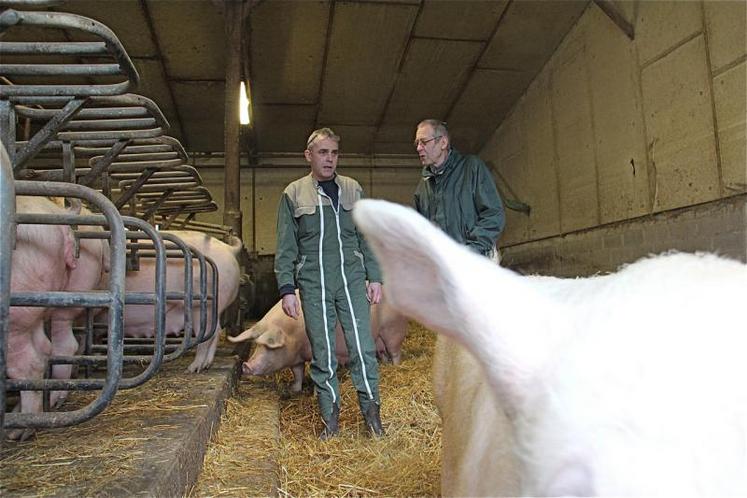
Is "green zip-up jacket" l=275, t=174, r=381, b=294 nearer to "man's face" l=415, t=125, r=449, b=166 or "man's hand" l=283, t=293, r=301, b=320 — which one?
"man's hand" l=283, t=293, r=301, b=320

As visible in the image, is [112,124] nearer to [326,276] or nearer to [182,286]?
[326,276]

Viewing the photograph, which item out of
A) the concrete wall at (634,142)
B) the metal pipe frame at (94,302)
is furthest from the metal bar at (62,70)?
the concrete wall at (634,142)

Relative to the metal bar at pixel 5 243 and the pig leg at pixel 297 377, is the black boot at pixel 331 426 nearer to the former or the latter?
the pig leg at pixel 297 377

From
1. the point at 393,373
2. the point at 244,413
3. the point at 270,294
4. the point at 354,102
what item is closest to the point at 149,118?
the point at 244,413

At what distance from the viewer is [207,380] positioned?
171 inches

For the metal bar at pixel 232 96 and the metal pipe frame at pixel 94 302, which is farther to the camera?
the metal bar at pixel 232 96

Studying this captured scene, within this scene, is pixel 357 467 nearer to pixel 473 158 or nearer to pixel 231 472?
pixel 231 472

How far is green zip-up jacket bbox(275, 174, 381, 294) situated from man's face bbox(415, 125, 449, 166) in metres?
0.61

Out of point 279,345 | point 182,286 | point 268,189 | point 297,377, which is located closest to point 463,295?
point 279,345

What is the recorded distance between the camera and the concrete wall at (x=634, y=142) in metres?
6.20

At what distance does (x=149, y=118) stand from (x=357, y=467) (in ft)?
7.48

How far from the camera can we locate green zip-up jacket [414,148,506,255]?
3.54 metres

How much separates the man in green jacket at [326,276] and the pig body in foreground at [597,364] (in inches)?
117

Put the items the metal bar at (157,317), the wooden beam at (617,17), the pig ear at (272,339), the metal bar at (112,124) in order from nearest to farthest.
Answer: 1. the metal bar at (157,317)
2. the metal bar at (112,124)
3. the pig ear at (272,339)
4. the wooden beam at (617,17)
